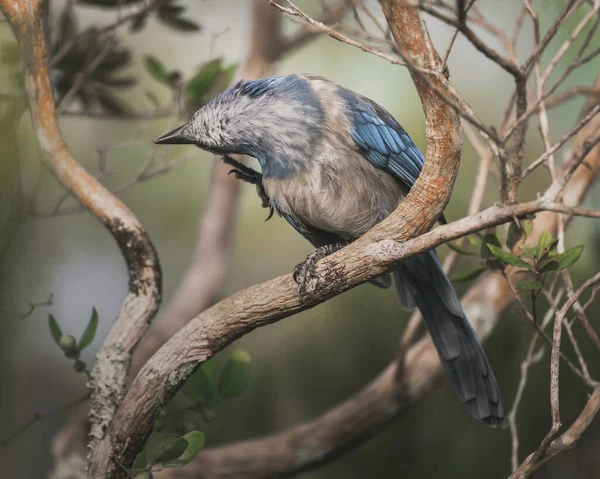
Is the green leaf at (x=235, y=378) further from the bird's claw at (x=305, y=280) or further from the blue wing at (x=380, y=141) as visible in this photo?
the blue wing at (x=380, y=141)

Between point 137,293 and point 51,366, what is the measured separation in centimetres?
186

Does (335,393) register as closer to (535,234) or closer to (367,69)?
(535,234)

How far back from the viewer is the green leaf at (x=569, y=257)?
1431mm

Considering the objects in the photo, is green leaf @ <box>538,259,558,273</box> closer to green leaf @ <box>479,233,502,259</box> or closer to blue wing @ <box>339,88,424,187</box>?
green leaf @ <box>479,233,502,259</box>

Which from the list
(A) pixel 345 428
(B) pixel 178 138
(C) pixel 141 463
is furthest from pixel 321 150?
(A) pixel 345 428

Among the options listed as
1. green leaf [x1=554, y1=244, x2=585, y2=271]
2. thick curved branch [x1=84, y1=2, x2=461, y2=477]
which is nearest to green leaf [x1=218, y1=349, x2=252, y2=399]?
thick curved branch [x1=84, y1=2, x2=461, y2=477]

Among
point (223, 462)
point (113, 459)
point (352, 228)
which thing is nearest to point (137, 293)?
point (113, 459)

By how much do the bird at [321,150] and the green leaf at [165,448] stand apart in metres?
0.55

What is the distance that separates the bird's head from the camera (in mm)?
1714

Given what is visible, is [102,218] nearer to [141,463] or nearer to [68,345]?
[68,345]

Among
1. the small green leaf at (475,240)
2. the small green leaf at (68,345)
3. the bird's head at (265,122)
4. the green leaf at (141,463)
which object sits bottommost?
the green leaf at (141,463)

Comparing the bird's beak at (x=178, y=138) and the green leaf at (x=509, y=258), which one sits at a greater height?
the bird's beak at (x=178, y=138)

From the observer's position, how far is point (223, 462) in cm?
258

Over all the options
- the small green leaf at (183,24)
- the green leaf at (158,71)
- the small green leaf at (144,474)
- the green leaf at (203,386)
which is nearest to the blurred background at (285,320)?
the small green leaf at (183,24)
